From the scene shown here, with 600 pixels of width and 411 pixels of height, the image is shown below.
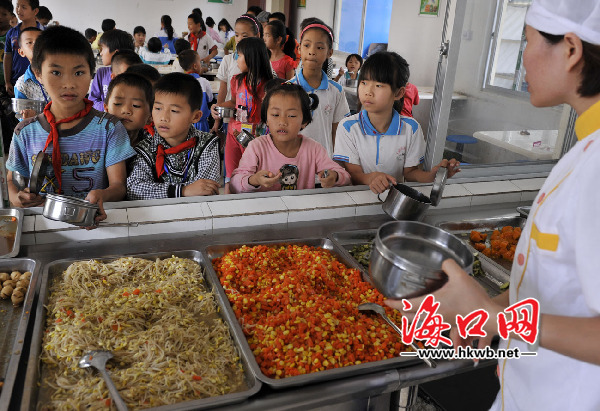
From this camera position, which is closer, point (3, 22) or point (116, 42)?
point (116, 42)

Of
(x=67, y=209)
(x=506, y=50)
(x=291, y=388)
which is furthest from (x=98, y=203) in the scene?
(x=506, y=50)

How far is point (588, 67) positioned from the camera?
2.64ft

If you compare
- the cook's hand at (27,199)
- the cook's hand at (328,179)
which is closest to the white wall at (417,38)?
the cook's hand at (328,179)

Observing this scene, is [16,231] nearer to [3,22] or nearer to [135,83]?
[135,83]

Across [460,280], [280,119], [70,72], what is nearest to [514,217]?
[280,119]

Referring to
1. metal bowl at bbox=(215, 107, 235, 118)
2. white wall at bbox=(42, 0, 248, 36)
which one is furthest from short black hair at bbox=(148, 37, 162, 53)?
white wall at bbox=(42, 0, 248, 36)

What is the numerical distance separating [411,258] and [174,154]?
1210 millimetres

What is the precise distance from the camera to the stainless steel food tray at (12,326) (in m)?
0.99

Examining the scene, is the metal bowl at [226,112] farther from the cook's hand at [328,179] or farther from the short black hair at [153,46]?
the short black hair at [153,46]

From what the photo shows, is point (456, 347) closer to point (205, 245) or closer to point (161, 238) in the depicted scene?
point (205, 245)

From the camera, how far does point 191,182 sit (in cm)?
198

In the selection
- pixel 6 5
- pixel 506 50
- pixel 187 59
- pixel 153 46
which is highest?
pixel 6 5

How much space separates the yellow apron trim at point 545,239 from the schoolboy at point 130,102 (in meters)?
2.03

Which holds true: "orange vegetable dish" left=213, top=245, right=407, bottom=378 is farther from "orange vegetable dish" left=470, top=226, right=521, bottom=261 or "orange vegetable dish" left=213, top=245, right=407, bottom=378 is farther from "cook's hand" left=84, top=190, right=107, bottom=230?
"orange vegetable dish" left=470, top=226, right=521, bottom=261
